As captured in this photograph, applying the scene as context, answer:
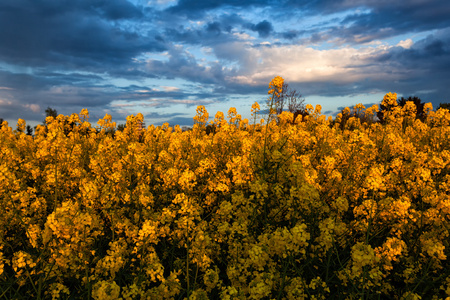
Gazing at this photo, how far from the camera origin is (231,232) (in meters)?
3.35

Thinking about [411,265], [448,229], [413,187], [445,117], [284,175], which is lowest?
[411,265]

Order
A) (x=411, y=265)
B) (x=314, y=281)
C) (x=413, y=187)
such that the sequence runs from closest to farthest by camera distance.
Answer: (x=314, y=281) → (x=411, y=265) → (x=413, y=187)

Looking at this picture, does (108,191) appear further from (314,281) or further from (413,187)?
(413,187)

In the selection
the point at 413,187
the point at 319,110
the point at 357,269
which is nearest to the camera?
the point at 357,269

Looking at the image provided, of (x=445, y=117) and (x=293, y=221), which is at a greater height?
(x=445, y=117)

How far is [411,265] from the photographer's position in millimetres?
3432

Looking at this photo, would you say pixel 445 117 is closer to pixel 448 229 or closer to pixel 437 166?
pixel 437 166

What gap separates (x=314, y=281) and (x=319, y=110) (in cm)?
898

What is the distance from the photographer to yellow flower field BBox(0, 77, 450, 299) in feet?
9.55

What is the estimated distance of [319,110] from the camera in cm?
1116

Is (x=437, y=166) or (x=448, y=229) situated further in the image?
(x=437, y=166)

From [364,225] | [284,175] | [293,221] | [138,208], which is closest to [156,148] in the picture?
[138,208]

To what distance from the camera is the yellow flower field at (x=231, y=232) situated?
2910 millimetres

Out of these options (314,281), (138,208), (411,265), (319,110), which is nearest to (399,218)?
(411,265)
